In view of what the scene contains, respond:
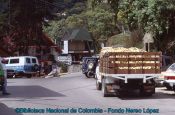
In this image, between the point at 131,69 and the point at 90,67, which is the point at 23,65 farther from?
the point at 131,69

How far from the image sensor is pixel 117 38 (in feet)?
204

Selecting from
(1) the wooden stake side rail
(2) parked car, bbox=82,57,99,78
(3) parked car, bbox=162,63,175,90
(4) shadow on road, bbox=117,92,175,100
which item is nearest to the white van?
(2) parked car, bbox=82,57,99,78

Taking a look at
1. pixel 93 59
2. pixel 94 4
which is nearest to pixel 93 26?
pixel 93 59

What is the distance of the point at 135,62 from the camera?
75.3ft

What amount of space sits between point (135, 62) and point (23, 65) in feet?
89.2

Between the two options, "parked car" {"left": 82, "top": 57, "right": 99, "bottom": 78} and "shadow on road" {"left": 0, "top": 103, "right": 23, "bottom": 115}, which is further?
"parked car" {"left": 82, "top": 57, "right": 99, "bottom": 78}

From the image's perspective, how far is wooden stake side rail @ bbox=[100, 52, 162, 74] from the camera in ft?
74.9

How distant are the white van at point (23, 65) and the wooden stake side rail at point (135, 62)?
2700cm

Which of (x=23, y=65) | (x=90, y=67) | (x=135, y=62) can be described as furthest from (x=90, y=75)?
(x=135, y=62)

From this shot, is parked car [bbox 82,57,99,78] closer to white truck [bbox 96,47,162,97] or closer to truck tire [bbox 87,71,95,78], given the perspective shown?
truck tire [bbox 87,71,95,78]

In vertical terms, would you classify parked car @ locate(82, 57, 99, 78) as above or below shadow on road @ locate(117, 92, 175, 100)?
above

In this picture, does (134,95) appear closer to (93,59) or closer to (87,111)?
(87,111)

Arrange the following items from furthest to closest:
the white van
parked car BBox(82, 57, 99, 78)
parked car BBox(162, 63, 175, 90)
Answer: the white van → parked car BBox(82, 57, 99, 78) → parked car BBox(162, 63, 175, 90)

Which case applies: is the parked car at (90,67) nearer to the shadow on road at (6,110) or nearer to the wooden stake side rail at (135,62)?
the wooden stake side rail at (135,62)
